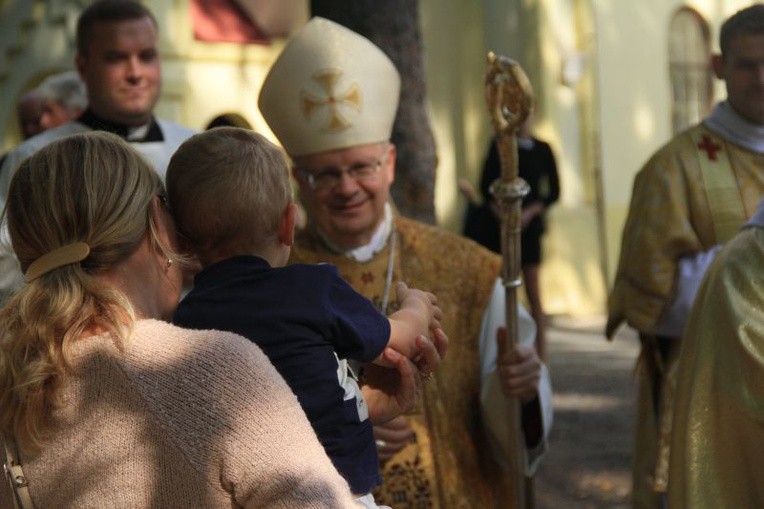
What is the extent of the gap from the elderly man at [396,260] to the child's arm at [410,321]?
123 centimetres

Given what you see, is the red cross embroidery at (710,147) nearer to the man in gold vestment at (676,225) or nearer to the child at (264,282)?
the man in gold vestment at (676,225)

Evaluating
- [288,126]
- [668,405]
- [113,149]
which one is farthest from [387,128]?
[113,149]

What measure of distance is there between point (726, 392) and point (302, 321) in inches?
76.3

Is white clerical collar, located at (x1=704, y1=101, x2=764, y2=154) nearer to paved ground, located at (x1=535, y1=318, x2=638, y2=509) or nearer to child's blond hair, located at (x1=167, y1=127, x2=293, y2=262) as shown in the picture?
paved ground, located at (x1=535, y1=318, x2=638, y2=509)

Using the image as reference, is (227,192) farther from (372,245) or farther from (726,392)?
(726,392)

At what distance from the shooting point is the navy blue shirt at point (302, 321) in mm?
2879

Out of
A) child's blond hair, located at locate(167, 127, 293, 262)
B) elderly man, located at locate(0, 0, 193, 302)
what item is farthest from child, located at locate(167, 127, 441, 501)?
elderly man, located at locate(0, 0, 193, 302)

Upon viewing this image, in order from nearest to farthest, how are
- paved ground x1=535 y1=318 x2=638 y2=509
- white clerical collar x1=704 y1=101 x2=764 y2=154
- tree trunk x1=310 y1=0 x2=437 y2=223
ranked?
white clerical collar x1=704 y1=101 x2=764 y2=154
tree trunk x1=310 y1=0 x2=437 y2=223
paved ground x1=535 y1=318 x2=638 y2=509

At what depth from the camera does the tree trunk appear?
719 centimetres

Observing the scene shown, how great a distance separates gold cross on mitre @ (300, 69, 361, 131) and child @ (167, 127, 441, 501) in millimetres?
1756

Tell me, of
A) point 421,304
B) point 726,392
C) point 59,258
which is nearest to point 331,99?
point 726,392

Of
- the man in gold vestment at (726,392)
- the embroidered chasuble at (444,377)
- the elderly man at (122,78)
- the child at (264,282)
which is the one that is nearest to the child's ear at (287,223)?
the child at (264,282)

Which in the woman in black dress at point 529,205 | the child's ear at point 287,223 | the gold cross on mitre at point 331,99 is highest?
the child's ear at point 287,223

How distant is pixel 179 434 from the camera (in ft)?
8.43
